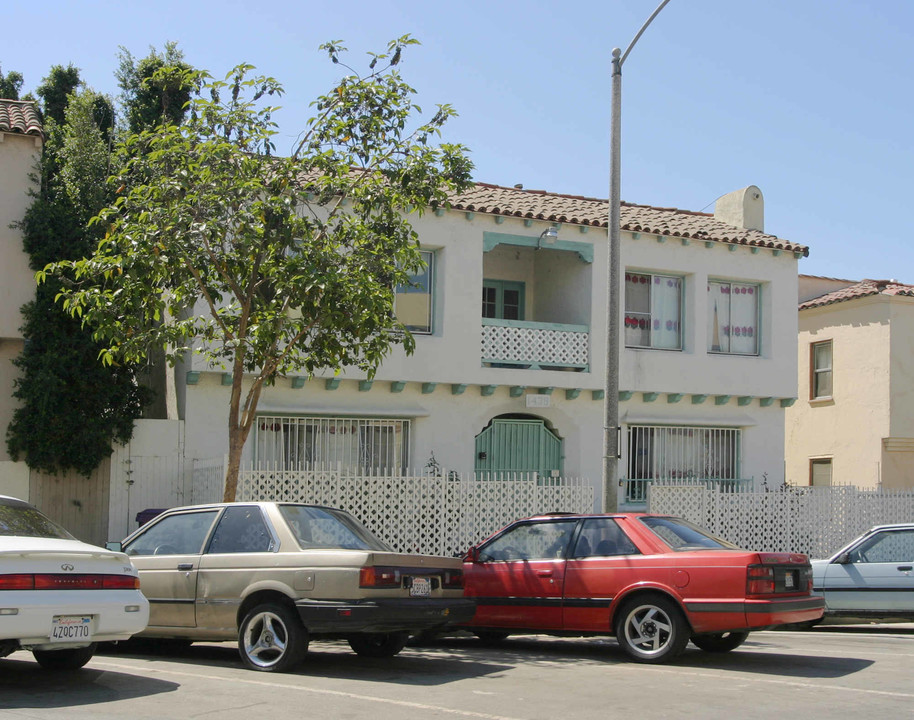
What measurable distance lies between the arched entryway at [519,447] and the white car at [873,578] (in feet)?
23.7

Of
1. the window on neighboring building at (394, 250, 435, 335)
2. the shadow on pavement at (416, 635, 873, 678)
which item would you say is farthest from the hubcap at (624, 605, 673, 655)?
the window on neighboring building at (394, 250, 435, 335)

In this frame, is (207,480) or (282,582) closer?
(282,582)

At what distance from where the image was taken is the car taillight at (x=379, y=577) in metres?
9.45

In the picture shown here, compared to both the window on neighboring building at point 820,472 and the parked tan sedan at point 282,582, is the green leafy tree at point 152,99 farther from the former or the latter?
the window on neighboring building at point 820,472

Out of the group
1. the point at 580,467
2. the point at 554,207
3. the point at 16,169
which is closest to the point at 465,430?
the point at 580,467

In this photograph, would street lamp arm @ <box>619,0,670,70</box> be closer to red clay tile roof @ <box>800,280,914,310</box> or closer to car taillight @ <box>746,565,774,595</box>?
car taillight @ <box>746,565,774,595</box>

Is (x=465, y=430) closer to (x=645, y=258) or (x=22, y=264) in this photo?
(x=645, y=258)

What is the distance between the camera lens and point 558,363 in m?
20.8

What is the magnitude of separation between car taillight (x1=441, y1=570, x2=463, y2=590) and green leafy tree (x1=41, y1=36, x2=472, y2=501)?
3663 millimetres

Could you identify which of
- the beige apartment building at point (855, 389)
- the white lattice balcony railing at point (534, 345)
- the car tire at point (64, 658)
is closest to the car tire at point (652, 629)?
the car tire at point (64, 658)

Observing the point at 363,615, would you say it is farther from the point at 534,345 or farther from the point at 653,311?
the point at 653,311

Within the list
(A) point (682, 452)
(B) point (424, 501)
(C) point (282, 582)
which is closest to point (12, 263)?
(B) point (424, 501)

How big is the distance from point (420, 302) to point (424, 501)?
13.3 feet

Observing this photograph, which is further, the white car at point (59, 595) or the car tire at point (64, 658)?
the car tire at point (64, 658)
